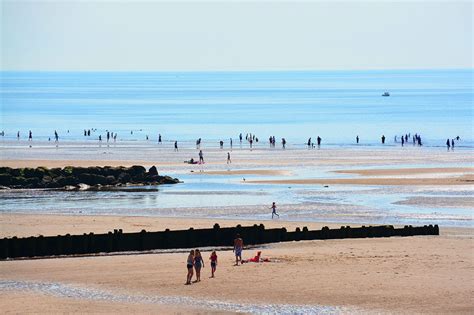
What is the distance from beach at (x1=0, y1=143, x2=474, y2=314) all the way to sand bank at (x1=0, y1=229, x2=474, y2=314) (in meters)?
0.03

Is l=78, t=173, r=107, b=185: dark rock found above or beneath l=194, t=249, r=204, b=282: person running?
above

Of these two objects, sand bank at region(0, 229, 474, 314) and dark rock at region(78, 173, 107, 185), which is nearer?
sand bank at region(0, 229, 474, 314)

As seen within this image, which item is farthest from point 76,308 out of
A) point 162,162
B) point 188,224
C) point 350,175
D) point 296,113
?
point 296,113

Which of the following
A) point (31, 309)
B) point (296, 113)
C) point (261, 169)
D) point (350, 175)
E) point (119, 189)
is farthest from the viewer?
point (296, 113)

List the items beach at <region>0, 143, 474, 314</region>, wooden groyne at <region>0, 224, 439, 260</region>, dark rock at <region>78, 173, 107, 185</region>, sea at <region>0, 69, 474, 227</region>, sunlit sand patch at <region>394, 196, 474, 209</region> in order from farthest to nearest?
1. dark rock at <region>78, 173, 107, 185</region>
2. sunlit sand patch at <region>394, 196, 474, 209</region>
3. sea at <region>0, 69, 474, 227</region>
4. wooden groyne at <region>0, 224, 439, 260</region>
5. beach at <region>0, 143, 474, 314</region>

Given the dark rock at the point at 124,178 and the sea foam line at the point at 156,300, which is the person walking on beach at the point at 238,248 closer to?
the sea foam line at the point at 156,300

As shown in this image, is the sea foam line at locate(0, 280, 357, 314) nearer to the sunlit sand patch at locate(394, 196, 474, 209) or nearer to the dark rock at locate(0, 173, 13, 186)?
the sunlit sand patch at locate(394, 196, 474, 209)

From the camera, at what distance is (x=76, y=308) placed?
27.3 m

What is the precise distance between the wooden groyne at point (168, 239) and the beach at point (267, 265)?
0.62 m

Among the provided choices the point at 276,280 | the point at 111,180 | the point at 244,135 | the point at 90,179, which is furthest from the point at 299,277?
the point at 244,135

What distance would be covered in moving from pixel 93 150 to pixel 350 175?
3007 centimetres

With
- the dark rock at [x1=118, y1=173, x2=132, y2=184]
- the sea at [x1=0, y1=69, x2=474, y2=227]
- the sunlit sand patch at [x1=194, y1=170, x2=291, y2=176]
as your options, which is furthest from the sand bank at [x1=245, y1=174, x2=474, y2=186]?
the dark rock at [x1=118, y1=173, x2=132, y2=184]

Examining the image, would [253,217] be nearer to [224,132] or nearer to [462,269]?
[462,269]

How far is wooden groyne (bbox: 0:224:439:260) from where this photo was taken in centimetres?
3519
